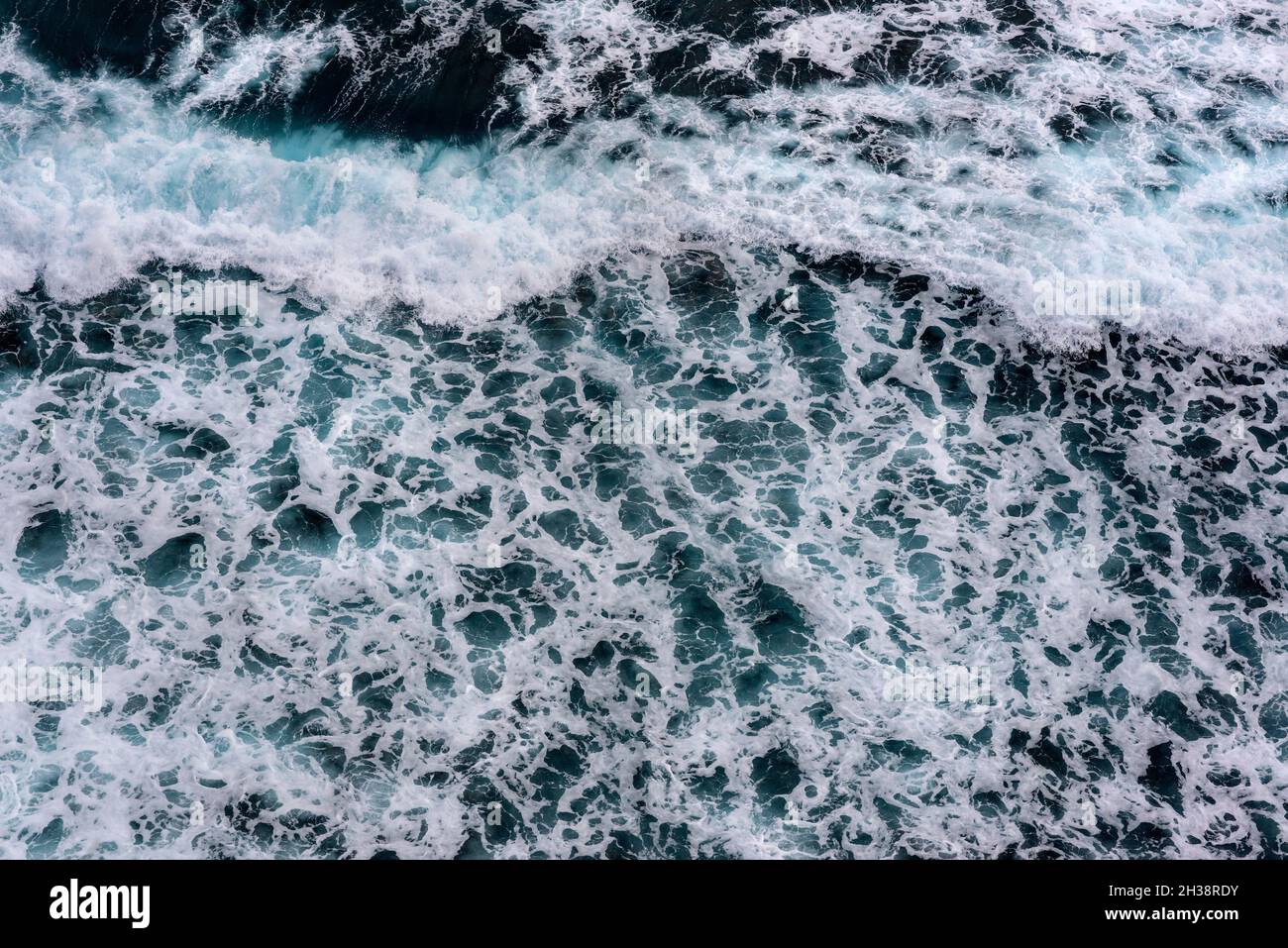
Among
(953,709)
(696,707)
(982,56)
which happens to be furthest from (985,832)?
(982,56)

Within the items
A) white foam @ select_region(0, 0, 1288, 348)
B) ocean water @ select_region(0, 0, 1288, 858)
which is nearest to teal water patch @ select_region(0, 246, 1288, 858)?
ocean water @ select_region(0, 0, 1288, 858)

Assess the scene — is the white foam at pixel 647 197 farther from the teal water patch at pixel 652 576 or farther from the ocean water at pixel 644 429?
the teal water patch at pixel 652 576

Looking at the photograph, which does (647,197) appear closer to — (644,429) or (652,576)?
(644,429)

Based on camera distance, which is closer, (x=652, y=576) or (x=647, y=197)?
(x=652, y=576)

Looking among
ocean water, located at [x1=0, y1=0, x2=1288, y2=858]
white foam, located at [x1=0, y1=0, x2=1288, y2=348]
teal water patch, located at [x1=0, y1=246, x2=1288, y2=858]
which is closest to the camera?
teal water patch, located at [x1=0, y1=246, x2=1288, y2=858]

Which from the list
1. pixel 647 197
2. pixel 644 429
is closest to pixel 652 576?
pixel 644 429

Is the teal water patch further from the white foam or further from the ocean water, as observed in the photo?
the white foam

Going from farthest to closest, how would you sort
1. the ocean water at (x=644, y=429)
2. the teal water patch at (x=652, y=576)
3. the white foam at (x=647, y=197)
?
the white foam at (x=647, y=197) < the ocean water at (x=644, y=429) < the teal water patch at (x=652, y=576)

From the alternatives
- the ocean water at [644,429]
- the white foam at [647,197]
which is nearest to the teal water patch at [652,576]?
the ocean water at [644,429]
